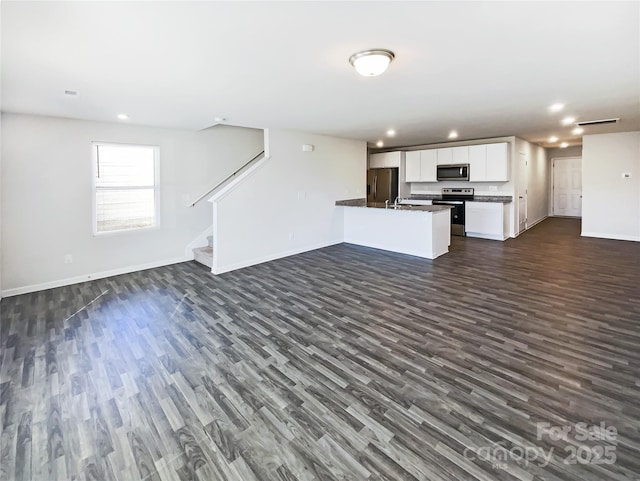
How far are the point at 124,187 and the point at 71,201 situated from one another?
78 cm

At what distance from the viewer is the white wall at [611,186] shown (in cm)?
693

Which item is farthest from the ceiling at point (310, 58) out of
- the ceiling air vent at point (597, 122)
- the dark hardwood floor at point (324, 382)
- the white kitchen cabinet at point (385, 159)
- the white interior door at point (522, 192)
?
the white kitchen cabinet at point (385, 159)

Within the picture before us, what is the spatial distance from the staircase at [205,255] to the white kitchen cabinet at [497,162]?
6520mm

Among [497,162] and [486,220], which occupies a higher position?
[497,162]

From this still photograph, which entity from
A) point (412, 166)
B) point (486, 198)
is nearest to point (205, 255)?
point (412, 166)

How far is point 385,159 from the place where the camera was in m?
9.24

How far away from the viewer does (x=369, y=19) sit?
2.03 m

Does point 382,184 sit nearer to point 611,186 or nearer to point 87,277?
point 611,186

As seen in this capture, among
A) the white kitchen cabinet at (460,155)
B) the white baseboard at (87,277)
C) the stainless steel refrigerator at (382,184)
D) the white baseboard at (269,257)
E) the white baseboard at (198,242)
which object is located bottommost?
the white baseboard at (87,277)

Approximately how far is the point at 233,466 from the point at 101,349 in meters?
1.94

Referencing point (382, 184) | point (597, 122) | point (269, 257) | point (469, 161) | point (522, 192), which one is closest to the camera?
point (597, 122)

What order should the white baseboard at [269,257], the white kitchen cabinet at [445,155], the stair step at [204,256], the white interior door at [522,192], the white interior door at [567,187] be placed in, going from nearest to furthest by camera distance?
the white baseboard at [269,257], the stair step at [204,256], the white interior door at [522,192], the white kitchen cabinet at [445,155], the white interior door at [567,187]

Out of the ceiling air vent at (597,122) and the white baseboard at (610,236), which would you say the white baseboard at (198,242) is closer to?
the ceiling air vent at (597,122)

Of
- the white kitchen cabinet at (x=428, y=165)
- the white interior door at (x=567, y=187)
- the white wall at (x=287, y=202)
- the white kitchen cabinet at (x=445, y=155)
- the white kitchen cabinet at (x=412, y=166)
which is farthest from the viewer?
the white interior door at (x=567, y=187)
